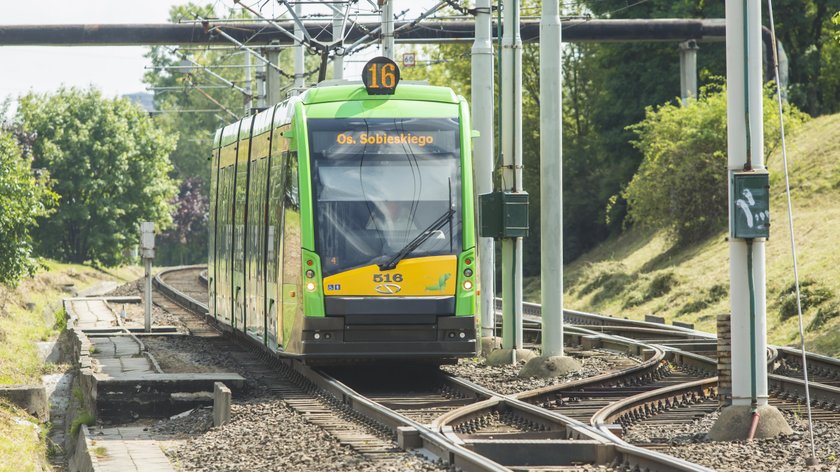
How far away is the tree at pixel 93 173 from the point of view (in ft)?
227

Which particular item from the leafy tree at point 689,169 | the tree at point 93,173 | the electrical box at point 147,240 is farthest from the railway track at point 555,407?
the tree at point 93,173

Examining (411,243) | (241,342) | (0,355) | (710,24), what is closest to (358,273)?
(411,243)

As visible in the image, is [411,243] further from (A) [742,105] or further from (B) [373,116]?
(A) [742,105]

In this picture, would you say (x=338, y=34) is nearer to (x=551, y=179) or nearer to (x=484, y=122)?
(x=484, y=122)

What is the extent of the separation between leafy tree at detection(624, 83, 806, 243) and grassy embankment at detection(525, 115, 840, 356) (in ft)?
2.71

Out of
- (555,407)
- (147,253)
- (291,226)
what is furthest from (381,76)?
(147,253)

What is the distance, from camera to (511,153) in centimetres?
1923

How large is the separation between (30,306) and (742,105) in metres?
31.7

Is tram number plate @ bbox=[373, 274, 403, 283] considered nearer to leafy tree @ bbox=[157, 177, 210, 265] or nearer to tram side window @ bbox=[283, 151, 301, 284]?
tram side window @ bbox=[283, 151, 301, 284]

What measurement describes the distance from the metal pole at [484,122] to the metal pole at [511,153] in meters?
1.04

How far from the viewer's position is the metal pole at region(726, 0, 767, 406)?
41.1 feet

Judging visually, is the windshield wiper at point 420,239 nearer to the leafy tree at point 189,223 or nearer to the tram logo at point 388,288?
the tram logo at point 388,288

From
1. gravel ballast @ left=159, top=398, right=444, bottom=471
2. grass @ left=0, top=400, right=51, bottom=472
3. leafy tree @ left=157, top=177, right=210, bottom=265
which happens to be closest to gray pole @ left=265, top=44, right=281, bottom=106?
grass @ left=0, top=400, right=51, bottom=472

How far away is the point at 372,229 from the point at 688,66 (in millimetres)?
→ 32992
